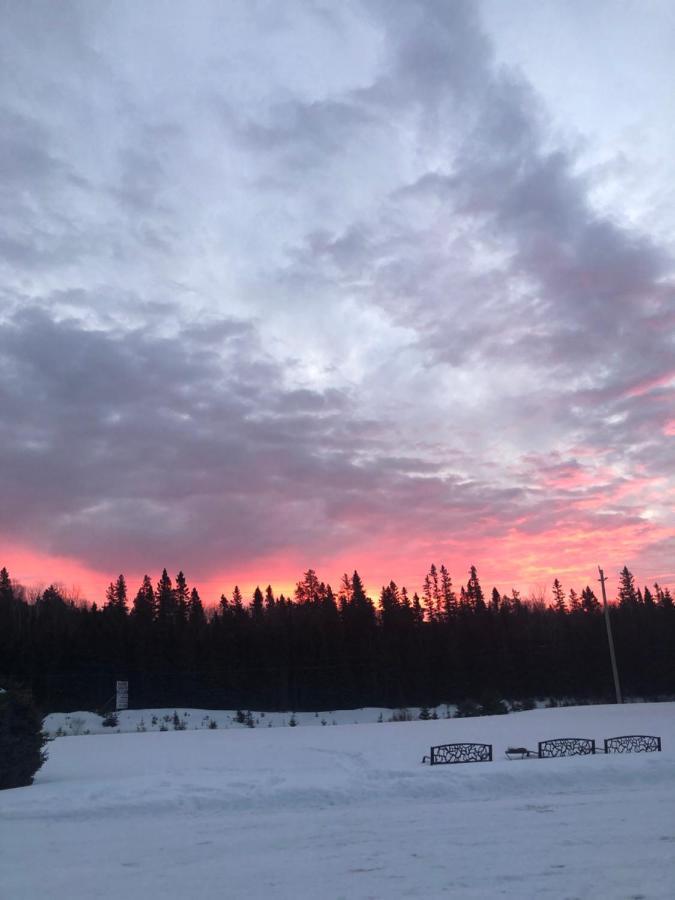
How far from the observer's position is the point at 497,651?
63.2m

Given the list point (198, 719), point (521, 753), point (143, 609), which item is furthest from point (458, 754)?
point (143, 609)

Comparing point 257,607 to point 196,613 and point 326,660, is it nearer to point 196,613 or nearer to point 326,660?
point 196,613

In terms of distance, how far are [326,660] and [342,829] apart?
5050 cm

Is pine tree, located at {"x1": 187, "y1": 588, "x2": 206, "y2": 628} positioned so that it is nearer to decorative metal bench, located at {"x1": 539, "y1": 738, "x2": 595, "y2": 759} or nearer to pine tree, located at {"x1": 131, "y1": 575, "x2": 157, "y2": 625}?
pine tree, located at {"x1": 131, "y1": 575, "x2": 157, "y2": 625}

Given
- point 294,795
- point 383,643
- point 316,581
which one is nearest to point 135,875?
point 294,795

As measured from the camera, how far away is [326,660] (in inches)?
2397

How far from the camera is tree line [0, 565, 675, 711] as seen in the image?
182ft

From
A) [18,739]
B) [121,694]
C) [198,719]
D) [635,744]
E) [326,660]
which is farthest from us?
[326,660]

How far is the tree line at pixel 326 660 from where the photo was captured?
5550 centimetres

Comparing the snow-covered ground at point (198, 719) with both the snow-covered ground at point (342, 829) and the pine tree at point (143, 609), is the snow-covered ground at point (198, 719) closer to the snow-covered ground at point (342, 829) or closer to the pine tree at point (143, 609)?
the pine tree at point (143, 609)

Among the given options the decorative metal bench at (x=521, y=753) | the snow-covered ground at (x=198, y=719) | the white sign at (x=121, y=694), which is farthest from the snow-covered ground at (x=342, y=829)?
the white sign at (x=121, y=694)

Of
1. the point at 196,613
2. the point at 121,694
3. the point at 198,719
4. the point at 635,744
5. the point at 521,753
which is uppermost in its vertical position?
the point at 196,613

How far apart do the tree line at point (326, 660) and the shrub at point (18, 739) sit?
34.7 m

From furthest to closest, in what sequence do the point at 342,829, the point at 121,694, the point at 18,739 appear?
1. the point at 121,694
2. the point at 18,739
3. the point at 342,829
